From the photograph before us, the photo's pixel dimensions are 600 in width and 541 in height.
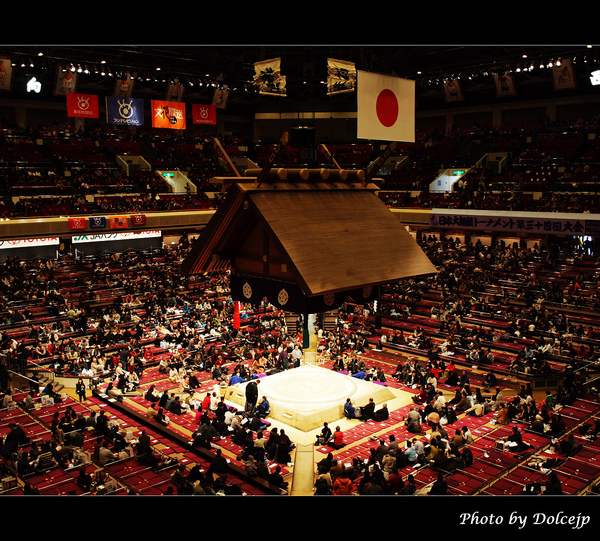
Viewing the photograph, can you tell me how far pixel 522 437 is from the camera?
9.85m

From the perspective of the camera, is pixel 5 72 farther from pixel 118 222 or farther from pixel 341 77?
pixel 341 77

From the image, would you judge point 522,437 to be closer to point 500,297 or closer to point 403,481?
point 403,481

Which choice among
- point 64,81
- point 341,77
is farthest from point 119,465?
point 64,81

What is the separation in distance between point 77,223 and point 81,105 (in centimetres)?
559

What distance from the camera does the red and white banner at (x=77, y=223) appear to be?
21.2m

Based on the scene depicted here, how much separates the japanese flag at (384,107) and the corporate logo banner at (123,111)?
18621mm

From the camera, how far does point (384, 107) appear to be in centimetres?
770

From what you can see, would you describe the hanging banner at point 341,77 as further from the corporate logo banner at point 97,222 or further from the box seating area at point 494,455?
the box seating area at point 494,455

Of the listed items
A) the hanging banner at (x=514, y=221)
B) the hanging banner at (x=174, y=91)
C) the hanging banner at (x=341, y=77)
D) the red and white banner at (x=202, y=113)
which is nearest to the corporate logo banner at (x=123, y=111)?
the red and white banner at (x=202, y=113)

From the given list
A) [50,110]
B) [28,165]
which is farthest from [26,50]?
[50,110]

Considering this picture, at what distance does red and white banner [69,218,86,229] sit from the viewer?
21234 millimetres

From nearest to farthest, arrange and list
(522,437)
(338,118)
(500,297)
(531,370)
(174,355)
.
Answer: (522,437) < (531,370) < (174,355) < (500,297) < (338,118)

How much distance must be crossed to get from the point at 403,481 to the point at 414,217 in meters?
17.6

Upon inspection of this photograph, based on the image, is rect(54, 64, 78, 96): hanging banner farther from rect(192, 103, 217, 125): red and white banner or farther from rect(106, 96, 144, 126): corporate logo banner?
rect(192, 103, 217, 125): red and white banner
